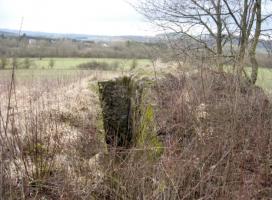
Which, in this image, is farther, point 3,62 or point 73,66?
point 73,66

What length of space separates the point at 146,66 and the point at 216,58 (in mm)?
2010

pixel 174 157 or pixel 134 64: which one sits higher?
pixel 134 64

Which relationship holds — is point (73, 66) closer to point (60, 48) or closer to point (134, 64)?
point (134, 64)

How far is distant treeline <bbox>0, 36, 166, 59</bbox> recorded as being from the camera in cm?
264

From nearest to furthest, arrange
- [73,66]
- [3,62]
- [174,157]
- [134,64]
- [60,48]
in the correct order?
[3,62] → [174,157] → [60,48] → [134,64] → [73,66]

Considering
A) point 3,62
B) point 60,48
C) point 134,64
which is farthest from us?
point 134,64

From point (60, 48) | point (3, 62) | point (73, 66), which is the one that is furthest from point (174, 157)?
point (73, 66)

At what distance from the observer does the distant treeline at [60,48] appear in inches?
104

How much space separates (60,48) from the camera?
264 inches

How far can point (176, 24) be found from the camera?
9.51 meters

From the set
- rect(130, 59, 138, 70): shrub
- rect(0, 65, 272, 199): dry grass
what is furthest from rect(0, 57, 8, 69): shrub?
rect(130, 59, 138, 70): shrub

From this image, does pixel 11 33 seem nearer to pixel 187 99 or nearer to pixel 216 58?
pixel 187 99

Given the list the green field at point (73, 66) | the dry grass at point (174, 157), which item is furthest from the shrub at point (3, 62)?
the dry grass at point (174, 157)

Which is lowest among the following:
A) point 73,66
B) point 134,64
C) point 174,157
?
point 174,157
